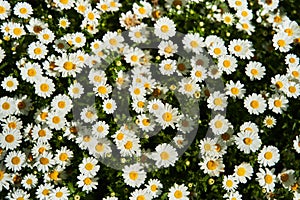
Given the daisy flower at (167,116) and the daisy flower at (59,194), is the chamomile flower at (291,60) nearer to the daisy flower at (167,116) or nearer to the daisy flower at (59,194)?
the daisy flower at (167,116)

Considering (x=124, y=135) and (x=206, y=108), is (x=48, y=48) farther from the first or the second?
(x=206, y=108)

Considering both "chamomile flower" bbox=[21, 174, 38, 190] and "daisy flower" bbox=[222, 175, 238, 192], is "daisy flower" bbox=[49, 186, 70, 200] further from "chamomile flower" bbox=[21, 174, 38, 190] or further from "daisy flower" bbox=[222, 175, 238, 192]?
"daisy flower" bbox=[222, 175, 238, 192]

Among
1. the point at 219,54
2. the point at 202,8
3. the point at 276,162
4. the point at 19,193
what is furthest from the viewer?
the point at 202,8

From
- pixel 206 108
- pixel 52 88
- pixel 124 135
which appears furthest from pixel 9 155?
pixel 206 108

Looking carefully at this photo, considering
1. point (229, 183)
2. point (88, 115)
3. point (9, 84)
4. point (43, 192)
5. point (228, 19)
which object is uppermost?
point (228, 19)

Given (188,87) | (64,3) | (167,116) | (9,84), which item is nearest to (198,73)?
(188,87)

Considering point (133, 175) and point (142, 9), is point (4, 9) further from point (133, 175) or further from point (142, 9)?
point (133, 175)
